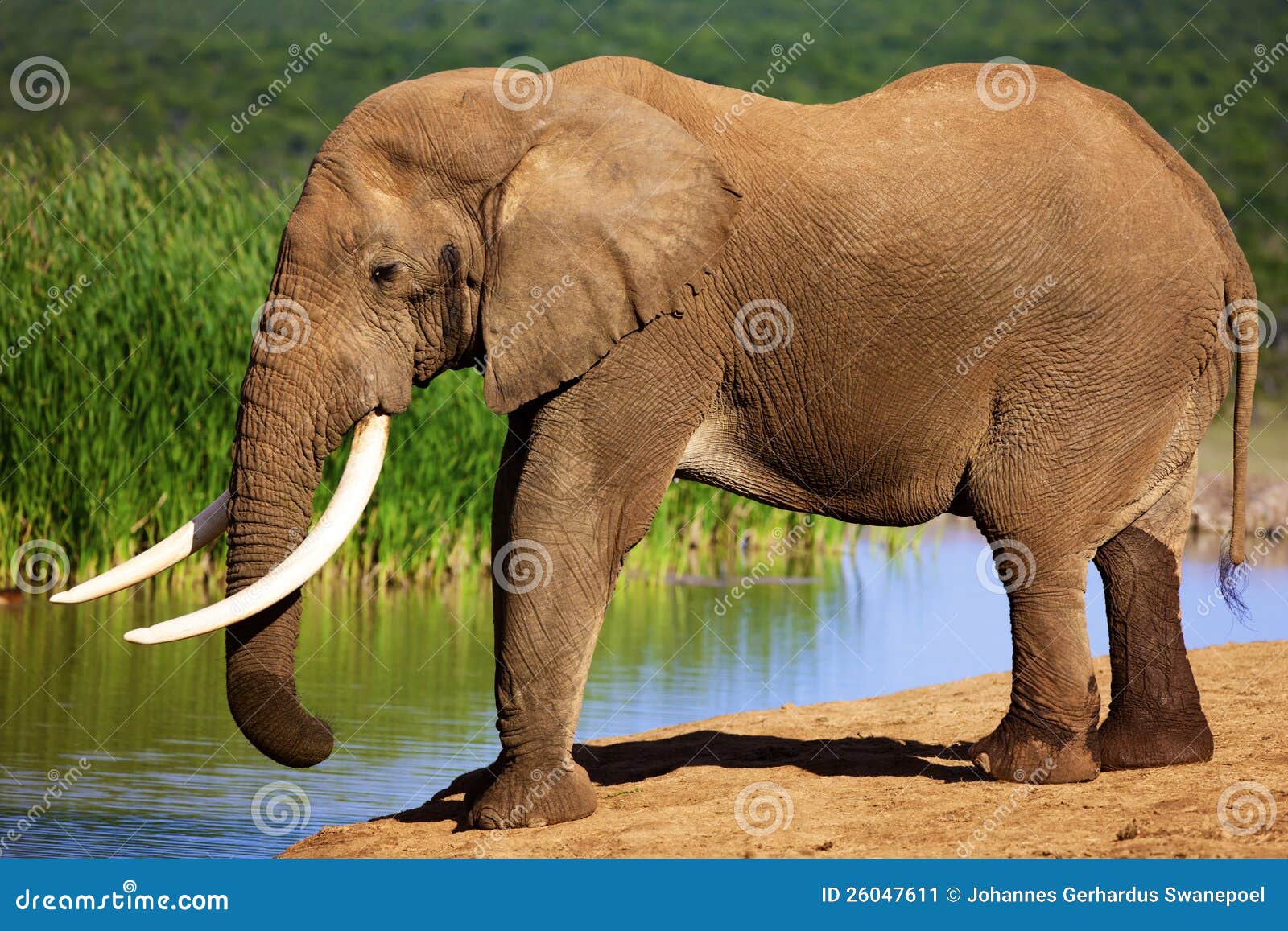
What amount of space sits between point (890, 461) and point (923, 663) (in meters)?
5.98

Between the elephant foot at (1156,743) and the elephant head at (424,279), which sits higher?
the elephant head at (424,279)

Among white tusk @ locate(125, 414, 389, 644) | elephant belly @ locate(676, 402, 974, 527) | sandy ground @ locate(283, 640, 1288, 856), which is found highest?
elephant belly @ locate(676, 402, 974, 527)

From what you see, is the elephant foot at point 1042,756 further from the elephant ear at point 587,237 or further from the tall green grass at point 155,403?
the tall green grass at point 155,403

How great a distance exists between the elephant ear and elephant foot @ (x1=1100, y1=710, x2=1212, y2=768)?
2999mm

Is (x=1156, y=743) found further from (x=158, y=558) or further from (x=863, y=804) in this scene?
(x=158, y=558)

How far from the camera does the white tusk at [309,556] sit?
6820 millimetres

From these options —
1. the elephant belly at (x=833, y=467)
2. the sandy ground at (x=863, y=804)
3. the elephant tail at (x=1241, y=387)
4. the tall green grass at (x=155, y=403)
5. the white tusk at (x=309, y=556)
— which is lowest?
the sandy ground at (x=863, y=804)

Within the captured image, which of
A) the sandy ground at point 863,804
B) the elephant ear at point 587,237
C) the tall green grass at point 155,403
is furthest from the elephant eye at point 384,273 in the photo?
the tall green grass at point 155,403

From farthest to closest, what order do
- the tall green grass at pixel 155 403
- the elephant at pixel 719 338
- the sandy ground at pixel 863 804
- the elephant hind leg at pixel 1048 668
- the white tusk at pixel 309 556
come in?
the tall green grass at pixel 155 403
the elephant hind leg at pixel 1048 668
the elephant at pixel 719 338
the sandy ground at pixel 863 804
the white tusk at pixel 309 556

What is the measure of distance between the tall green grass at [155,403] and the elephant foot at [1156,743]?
25.1 ft

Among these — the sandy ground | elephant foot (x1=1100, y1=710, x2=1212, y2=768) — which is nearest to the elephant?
the sandy ground

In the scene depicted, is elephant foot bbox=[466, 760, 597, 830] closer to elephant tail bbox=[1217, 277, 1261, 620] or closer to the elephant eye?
the elephant eye

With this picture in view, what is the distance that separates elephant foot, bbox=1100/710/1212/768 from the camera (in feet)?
28.5

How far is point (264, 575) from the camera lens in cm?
712
